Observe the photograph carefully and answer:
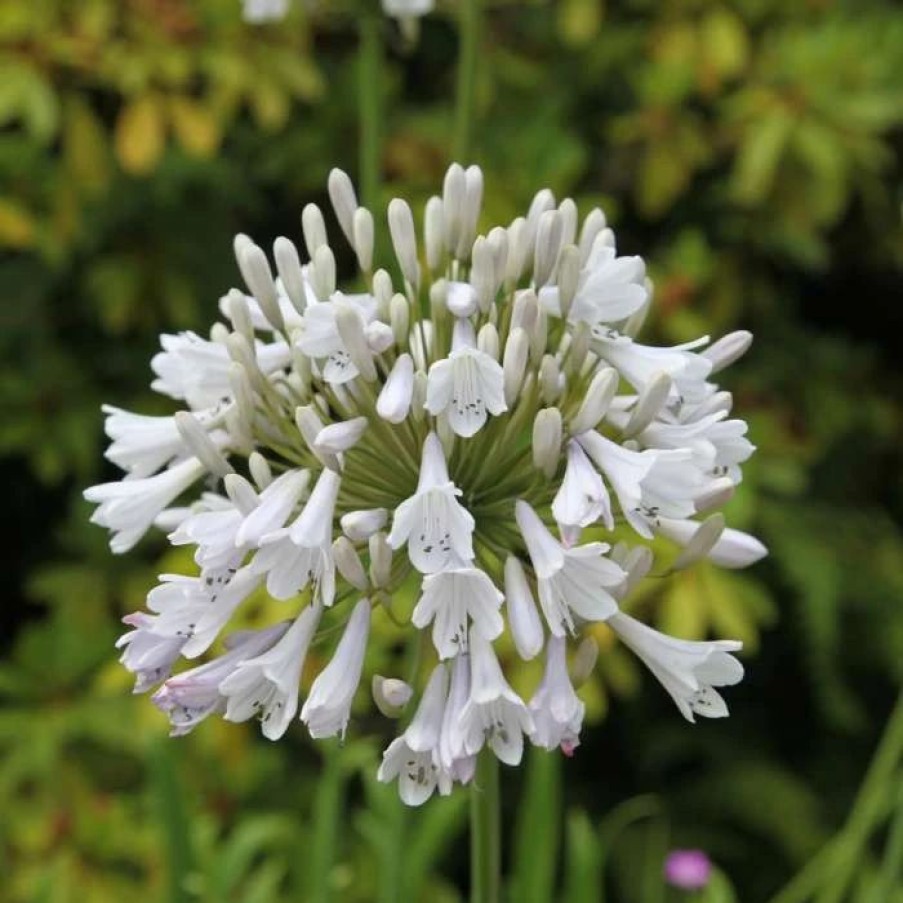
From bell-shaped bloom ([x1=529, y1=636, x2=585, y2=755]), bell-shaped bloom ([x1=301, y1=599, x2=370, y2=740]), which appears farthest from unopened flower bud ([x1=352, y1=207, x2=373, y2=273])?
bell-shaped bloom ([x1=529, y1=636, x2=585, y2=755])

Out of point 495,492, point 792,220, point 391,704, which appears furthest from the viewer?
point 792,220

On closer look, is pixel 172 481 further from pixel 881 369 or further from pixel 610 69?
pixel 881 369

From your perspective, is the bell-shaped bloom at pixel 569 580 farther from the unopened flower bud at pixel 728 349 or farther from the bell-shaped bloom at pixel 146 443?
the bell-shaped bloom at pixel 146 443

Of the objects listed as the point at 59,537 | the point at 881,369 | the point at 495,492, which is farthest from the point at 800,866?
Answer: the point at 495,492

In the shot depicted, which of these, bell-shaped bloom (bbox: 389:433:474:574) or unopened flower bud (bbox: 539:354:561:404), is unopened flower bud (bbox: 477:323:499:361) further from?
bell-shaped bloom (bbox: 389:433:474:574)

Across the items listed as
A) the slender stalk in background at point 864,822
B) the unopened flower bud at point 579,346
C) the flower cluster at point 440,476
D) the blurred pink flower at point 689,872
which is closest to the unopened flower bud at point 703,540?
the flower cluster at point 440,476

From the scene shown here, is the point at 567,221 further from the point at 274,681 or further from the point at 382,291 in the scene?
the point at 274,681

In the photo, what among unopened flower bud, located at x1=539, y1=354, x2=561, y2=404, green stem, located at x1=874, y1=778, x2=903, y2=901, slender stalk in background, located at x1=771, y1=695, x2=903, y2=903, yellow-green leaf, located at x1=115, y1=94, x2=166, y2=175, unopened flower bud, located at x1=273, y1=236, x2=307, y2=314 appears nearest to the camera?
unopened flower bud, located at x1=539, y1=354, x2=561, y2=404
